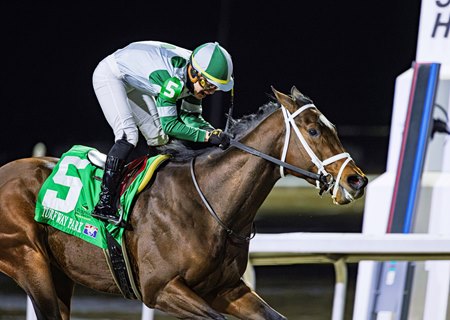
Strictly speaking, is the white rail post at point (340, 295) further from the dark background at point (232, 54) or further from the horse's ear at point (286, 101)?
the dark background at point (232, 54)

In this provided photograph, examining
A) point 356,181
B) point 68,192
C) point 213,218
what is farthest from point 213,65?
point 68,192

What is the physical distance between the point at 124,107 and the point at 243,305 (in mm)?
964

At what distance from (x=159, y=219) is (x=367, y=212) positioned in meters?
1.60

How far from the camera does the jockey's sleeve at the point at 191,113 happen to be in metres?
4.41

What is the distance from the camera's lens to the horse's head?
3.92 metres

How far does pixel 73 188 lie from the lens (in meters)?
Result: 4.52

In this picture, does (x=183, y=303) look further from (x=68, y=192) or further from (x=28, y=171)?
(x=28, y=171)

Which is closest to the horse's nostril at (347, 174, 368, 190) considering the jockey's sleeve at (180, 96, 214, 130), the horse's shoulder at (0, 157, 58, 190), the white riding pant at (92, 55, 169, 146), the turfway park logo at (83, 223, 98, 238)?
the jockey's sleeve at (180, 96, 214, 130)

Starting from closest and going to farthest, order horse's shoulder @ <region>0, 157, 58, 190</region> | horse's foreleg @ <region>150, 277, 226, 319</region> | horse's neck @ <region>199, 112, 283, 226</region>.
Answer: horse's foreleg @ <region>150, 277, 226, 319</region>
horse's neck @ <region>199, 112, 283, 226</region>
horse's shoulder @ <region>0, 157, 58, 190</region>

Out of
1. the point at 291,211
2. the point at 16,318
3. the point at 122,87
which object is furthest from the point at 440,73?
the point at 291,211

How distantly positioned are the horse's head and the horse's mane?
7 cm

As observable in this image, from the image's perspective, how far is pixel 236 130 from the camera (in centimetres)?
428

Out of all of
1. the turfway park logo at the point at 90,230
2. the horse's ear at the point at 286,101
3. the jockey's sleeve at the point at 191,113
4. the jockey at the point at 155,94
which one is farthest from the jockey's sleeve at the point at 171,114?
the turfway park logo at the point at 90,230

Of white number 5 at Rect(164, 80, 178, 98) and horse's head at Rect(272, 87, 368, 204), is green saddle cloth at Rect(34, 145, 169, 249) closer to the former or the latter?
white number 5 at Rect(164, 80, 178, 98)
